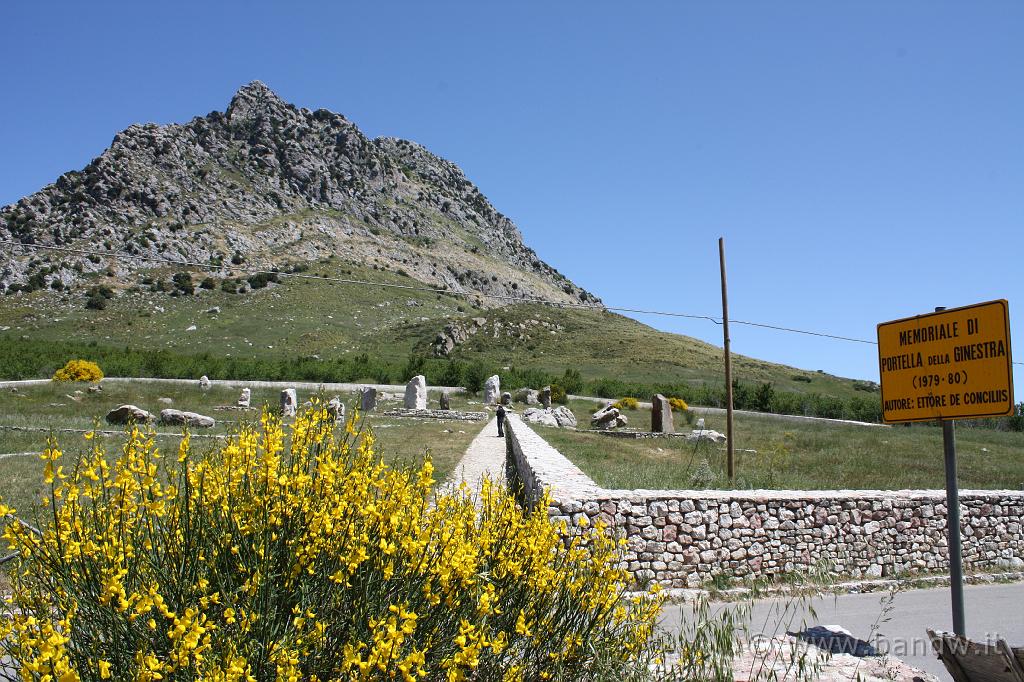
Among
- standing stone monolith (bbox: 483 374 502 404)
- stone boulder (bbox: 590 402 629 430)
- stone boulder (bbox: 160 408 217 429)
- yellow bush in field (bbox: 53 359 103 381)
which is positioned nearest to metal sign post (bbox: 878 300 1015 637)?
stone boulder (bbox: 160 408 217 429)

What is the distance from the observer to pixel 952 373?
513 centimetres

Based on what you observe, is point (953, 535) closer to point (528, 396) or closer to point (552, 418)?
point (552, 418)

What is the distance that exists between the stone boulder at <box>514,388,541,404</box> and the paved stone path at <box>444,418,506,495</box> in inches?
542

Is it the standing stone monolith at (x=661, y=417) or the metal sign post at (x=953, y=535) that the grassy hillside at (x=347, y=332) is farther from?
the metal sign post at (x=953, y=535)

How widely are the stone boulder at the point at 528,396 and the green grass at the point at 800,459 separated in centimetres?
676

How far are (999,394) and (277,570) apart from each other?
4.99m

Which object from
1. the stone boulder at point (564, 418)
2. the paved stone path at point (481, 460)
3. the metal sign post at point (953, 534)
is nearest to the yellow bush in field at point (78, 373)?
the paved stone path at point (481, 460)

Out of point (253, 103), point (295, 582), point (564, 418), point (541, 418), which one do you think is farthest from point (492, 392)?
point (253, 103)

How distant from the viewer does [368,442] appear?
12.9ft

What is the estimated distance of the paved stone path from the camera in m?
13.6

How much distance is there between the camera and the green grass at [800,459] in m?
14.4

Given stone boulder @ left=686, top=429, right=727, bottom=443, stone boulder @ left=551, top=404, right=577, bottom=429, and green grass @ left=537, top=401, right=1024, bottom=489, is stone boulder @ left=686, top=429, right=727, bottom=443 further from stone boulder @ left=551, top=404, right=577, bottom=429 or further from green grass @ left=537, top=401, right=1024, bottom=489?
stone boulder @ left=551, top=404, right=577, bottom=429

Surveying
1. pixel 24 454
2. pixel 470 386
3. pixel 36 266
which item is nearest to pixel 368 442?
pixel 24 454

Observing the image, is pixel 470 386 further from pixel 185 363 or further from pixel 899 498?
pixel 899 498
